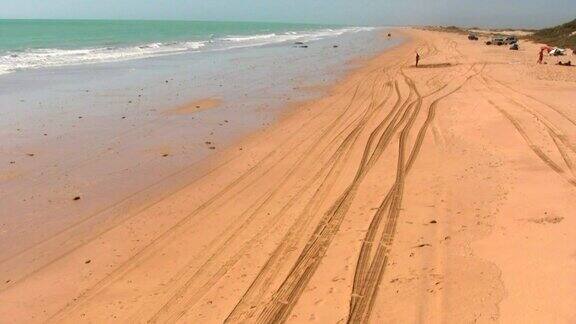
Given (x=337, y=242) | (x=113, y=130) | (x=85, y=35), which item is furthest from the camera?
(x=85, y=35)

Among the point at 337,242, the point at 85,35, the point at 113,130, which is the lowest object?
the point at 337,242

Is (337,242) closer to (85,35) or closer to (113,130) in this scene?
(113,130)

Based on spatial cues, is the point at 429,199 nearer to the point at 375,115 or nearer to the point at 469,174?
the point at 469,174

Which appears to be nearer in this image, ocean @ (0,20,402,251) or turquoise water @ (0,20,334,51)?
ocean @ (0,20,402,251)

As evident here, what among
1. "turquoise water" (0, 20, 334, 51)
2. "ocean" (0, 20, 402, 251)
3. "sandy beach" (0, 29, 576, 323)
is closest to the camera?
"sandy beach" (0, 29, 576, 323)

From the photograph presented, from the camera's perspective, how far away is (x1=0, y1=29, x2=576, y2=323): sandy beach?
445 cm

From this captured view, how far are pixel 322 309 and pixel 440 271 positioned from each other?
1295mm

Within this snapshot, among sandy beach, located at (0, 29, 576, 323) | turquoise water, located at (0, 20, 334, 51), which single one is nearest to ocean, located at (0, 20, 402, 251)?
sandy beach, located at (0, 29, 576, 323)

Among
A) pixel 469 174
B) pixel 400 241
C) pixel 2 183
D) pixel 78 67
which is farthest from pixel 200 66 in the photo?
pixel 400 241

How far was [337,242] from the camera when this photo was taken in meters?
5.67

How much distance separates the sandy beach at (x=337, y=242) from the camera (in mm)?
4449

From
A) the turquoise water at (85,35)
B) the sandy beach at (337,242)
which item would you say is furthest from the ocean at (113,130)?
the turquoise water at (85,35)

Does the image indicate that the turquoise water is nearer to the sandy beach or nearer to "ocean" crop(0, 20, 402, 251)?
"ocean" crop(0, 20, 402, 251)

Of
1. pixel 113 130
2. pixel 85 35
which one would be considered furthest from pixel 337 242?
pixel 85 35
